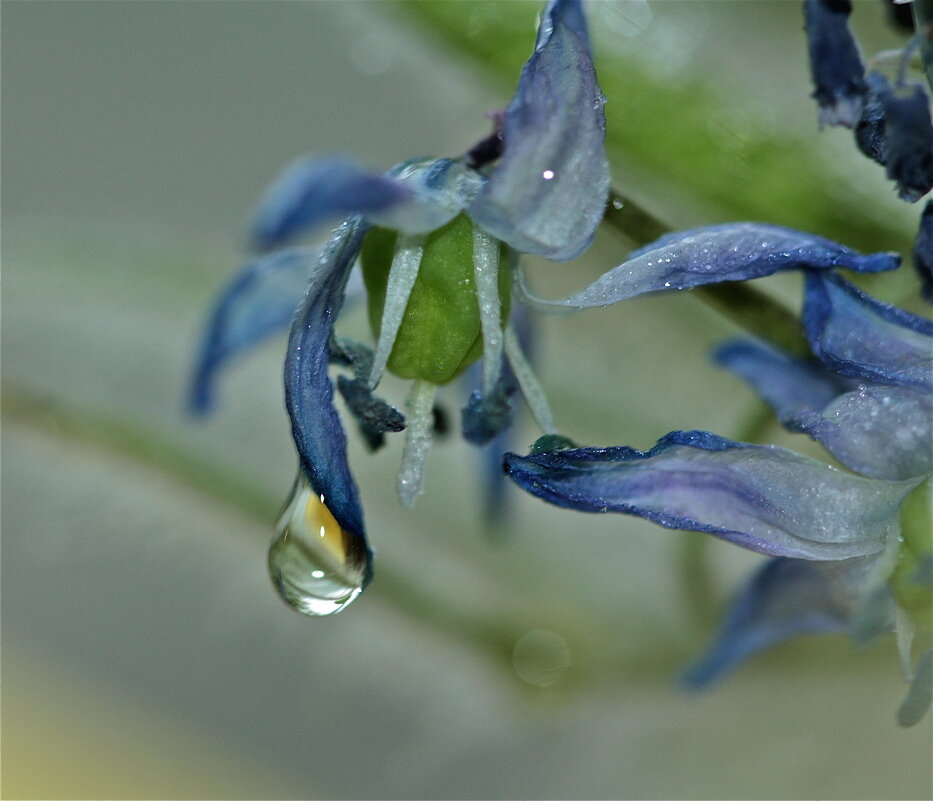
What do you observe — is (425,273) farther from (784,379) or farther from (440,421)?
(784,379)

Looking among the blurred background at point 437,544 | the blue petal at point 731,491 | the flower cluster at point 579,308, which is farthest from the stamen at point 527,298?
the blurred background at point 437,544

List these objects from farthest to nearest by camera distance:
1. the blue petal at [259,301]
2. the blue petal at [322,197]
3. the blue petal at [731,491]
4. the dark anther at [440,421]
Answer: the blue petal at [259,301] → the dark anther at [440,421] → the blue petal at [731,491] → the blue petal at [322,197]

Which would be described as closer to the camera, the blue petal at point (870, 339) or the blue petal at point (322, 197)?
the blue petal at point (322, 197)

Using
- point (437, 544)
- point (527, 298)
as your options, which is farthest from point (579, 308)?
point (437, 544)

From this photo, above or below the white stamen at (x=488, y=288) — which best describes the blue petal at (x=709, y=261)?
above

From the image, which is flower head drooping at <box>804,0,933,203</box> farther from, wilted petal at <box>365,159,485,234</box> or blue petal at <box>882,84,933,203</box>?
wilted petal at <box>365,159,485,234</box>

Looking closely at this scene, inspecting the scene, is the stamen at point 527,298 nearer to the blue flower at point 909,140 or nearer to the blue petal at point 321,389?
the blue petal at point 321,389

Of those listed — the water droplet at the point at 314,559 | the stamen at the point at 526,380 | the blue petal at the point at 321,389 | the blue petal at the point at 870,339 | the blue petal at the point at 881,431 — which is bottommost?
the water droplet at the point at 314,559

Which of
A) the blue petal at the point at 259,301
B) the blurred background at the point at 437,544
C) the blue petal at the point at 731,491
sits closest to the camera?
the blue petal at the point at 731,491
